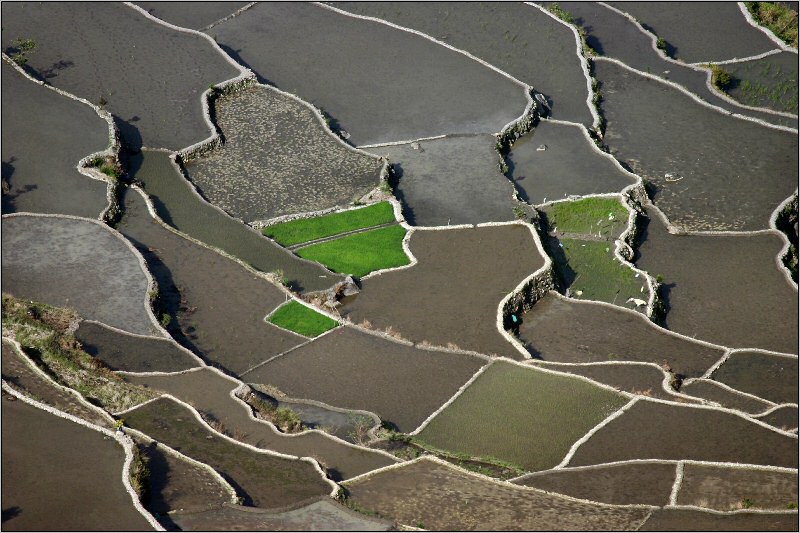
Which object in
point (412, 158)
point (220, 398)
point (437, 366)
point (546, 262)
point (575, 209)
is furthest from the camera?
point (412, 158)

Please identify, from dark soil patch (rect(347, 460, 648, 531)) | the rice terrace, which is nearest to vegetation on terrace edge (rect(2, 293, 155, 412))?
the rice terrace

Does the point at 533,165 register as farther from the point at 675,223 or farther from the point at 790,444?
the point at 790,444

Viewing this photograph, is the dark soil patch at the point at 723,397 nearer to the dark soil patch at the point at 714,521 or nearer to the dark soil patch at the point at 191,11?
the dark soil patch at the point at 714,521

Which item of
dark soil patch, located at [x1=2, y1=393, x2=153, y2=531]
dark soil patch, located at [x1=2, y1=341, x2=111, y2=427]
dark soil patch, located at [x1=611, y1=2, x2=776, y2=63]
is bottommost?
dark soil patch, located at [x1=2, y1=341, x2=111, y2=427]

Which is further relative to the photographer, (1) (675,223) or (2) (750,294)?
(1) (675,223)

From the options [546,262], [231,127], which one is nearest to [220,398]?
[546,262]

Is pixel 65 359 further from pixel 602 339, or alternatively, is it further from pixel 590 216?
pixel 590 216

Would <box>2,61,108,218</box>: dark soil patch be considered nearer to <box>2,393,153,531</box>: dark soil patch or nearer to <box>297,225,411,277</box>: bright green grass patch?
<box>297,225,411,277</box>: bright green grass patch

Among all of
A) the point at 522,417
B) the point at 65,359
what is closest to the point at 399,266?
the point at 522,417
